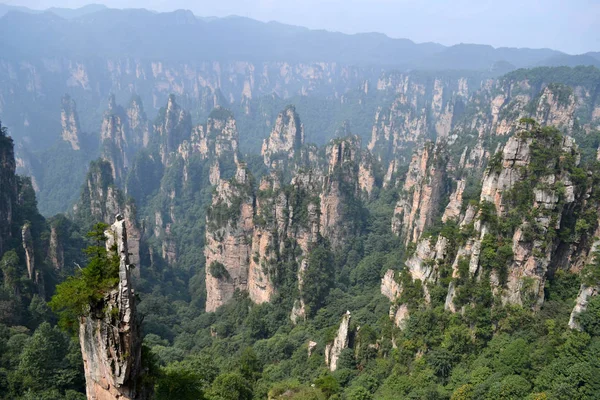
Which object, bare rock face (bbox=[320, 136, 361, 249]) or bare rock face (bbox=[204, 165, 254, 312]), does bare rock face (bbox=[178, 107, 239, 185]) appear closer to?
bare rock face (bbox=[320, 136, 361, 249])

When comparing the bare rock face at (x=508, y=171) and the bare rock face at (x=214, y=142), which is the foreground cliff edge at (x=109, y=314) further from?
the bare rock face at (x=214, y=142)

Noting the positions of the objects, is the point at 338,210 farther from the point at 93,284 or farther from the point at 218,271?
the point at 93,284

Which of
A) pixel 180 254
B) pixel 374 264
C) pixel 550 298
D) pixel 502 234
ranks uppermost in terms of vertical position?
pixel 502 234

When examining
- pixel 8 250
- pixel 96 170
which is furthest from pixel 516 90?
pixel 8 250

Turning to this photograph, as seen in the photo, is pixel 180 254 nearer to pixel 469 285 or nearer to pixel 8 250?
pixel 8 250

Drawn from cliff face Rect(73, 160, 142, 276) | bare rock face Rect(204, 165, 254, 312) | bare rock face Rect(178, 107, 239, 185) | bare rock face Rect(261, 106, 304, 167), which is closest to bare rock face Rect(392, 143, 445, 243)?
bare rock face Rect(204, 165, 254, 312)

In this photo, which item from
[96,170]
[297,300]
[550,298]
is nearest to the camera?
[550,298]

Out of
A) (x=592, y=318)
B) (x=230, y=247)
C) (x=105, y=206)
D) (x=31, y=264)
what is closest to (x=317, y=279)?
(x=230, y=247)
